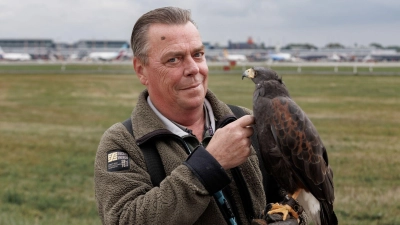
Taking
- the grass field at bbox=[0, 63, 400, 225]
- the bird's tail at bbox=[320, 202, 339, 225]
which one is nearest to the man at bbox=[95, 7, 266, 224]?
the bird's tail at bbox=[320, 202, 339, 225]

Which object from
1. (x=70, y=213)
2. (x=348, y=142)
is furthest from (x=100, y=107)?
(x=70, y=213)

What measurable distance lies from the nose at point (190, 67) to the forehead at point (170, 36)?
8cm

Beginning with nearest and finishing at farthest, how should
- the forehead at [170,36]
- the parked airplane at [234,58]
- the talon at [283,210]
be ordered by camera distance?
the forehead at [170,36], the talon at [283,210], the parked airplane at [234,58]

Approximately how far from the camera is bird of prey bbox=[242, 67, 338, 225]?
9.37ft

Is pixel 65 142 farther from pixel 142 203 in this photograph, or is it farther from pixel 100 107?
pixel 142 203

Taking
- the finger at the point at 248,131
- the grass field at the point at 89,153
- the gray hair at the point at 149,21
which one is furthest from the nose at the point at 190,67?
the grass field at the point at 89,153

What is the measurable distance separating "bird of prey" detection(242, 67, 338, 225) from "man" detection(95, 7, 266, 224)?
0.41ft

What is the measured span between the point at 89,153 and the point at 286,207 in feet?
27.4

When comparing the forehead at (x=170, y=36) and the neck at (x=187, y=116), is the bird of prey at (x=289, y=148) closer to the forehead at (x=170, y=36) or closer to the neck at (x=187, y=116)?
the neck at (x=187, y=116)

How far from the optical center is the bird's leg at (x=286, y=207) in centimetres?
278

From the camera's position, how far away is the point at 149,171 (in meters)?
2.60

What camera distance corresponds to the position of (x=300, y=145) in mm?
2881

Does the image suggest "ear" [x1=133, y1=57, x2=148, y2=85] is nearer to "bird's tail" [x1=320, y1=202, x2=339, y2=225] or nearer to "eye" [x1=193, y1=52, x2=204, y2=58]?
"eye" [x1=193, y1=52, x2=204, y2=58]

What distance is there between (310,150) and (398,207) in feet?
15.9
